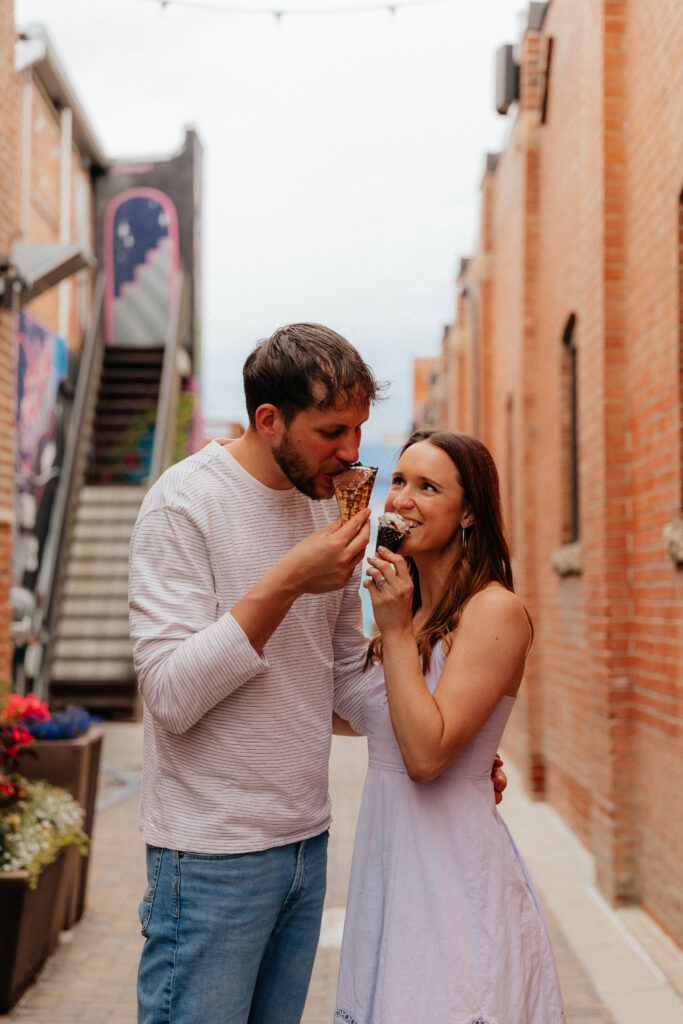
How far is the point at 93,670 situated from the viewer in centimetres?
1384

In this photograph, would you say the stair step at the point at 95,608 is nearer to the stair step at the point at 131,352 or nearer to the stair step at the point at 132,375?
the stair step at the point at 132,375

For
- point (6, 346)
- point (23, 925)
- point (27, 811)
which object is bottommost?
point (23, 925)

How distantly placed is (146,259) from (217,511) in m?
17.4

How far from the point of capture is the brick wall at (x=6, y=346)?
6.97 m

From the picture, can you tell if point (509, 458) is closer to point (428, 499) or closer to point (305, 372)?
point (428, 499)

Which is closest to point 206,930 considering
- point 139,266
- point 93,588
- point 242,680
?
point 242,680

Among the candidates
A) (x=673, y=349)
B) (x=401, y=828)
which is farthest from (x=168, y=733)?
(x=673, y=349)

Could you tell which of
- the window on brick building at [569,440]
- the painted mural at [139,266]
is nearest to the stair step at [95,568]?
the painted mural at [139,266]

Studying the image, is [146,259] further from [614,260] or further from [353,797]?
[614,260]

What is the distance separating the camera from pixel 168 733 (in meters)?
2.29

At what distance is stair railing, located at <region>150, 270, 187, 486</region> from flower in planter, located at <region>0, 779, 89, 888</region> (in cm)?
929

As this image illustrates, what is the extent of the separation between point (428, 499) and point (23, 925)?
10.5 ft

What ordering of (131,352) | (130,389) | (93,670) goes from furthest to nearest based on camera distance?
(131,352), (130,389), (93,670)

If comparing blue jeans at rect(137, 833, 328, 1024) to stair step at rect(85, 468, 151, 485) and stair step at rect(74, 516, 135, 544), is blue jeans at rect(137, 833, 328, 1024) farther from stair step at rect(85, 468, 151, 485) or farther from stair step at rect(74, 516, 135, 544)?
stair step at rect(85, 468, 151, 485)
